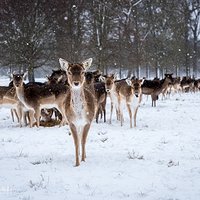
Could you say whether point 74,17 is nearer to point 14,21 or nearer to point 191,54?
point 14,21

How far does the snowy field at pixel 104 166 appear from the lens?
603 centimetres

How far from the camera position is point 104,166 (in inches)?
299

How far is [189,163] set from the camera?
7727mm

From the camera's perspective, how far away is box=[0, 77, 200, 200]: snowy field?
603 cm

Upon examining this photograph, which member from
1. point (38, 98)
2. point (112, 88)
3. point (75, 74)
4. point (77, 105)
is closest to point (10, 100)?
point (38, 98)

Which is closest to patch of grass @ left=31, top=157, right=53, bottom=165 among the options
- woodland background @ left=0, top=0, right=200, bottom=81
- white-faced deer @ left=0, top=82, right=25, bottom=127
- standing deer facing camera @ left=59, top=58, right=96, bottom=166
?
standing deer facing camera @ left=59, top=58, right=96, bottom=166

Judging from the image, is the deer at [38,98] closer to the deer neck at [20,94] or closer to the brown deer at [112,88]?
the deer neck at [20,94]

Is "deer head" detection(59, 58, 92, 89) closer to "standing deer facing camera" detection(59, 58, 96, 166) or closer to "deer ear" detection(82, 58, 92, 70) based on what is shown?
"standing deer facing camera" detection(59, 58, 96, 166)

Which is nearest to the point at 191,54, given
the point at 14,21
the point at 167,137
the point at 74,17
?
the point at 74,17

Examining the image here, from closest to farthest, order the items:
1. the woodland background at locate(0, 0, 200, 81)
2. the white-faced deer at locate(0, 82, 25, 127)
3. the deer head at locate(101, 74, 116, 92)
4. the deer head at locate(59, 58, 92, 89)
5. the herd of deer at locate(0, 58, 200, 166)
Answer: the deer head at locate(59, 58, 92, 89) < the herd of deer at locate(0, 58, 200, 166) < the white-faced deer at locate(0, 82, 25, 127) < the deer head at locate(101, 74, 116, 92) < the woodland background at locate(0, 0, 200, 81)

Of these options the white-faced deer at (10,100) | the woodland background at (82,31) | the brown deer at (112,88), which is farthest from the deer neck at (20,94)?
the woodland background at (82,31)

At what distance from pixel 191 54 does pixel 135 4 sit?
686 inches

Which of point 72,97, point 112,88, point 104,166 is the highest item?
point 112,88

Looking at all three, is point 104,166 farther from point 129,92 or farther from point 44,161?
point 129,92
